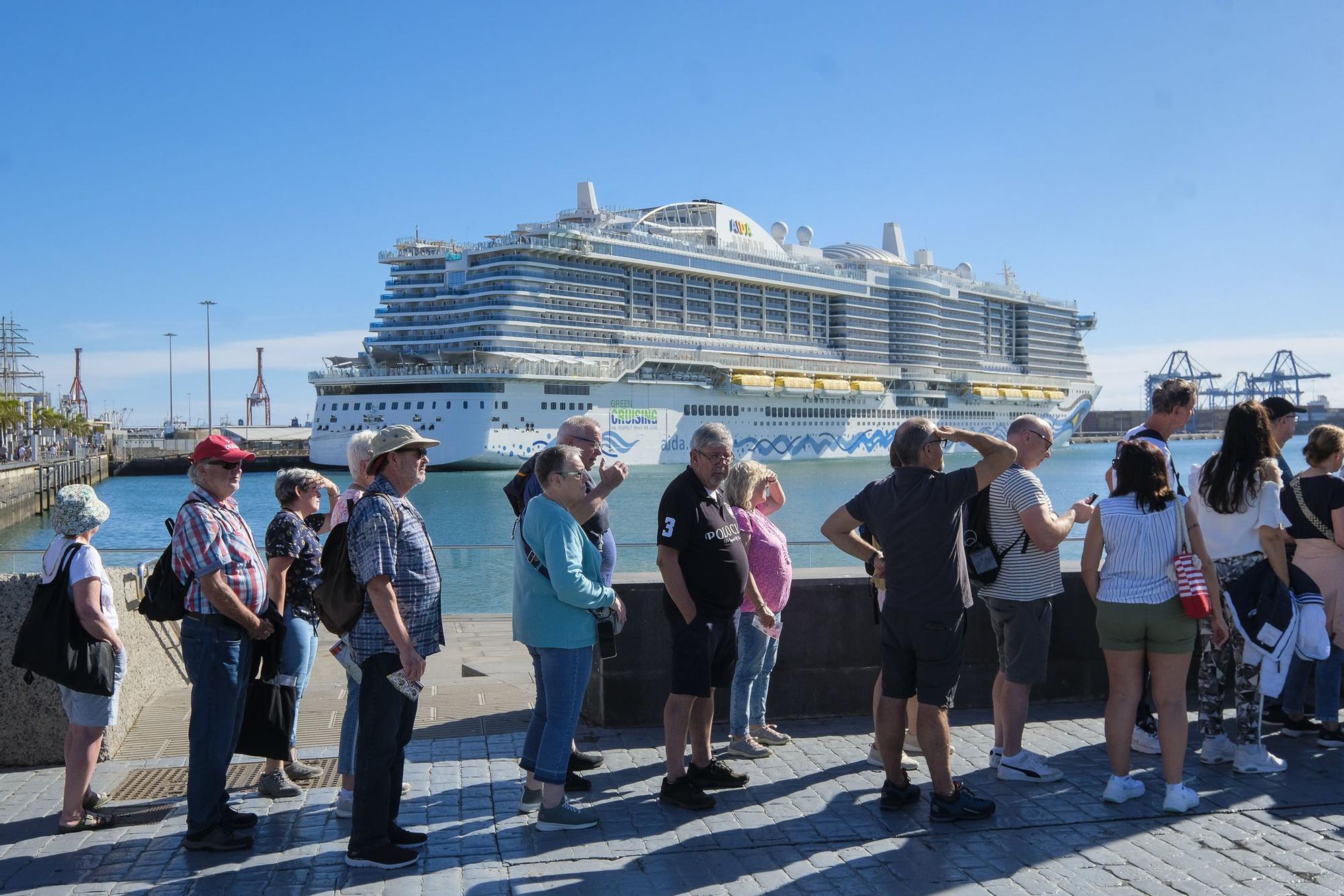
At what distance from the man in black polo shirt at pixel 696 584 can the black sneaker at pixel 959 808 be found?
85cm

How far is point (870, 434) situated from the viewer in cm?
7412

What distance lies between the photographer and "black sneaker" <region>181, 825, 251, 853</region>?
4.24 metres

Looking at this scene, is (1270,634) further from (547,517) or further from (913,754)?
(547,517)

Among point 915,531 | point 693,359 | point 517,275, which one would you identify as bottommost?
point 915,531

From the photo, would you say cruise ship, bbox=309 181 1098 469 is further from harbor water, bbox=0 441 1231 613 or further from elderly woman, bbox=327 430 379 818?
elderly woman, bbox=327 430 379 818

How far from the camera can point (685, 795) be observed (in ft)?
15.3

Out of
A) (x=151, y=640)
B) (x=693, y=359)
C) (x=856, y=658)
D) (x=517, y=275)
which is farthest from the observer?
(x=693, y=359)

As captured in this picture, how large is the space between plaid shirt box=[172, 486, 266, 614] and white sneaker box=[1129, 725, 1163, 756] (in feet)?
13.2

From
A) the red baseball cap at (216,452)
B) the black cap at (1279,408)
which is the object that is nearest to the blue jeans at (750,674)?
the red baseball cap at (216,452)

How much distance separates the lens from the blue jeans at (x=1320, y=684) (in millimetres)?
5641

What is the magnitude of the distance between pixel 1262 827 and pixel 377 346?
56355mm

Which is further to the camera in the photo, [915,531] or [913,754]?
[913,754]

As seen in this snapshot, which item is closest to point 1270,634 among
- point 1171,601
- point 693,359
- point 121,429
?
point 1171,601

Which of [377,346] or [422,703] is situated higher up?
[377,346]
